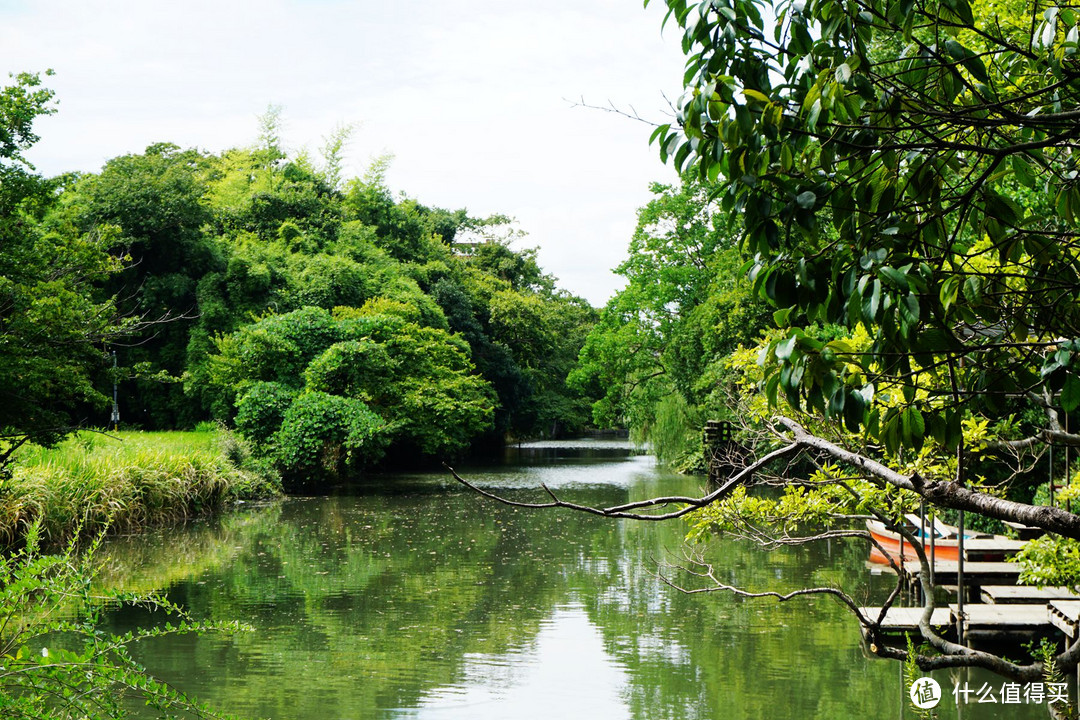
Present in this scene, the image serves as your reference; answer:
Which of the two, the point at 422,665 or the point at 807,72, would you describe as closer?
the point at 807,72

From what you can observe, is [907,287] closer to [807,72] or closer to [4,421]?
[807,72]

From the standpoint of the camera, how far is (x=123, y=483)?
1491 centimetres

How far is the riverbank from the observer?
1254 centimetres

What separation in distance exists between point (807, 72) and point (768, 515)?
16.5 ft

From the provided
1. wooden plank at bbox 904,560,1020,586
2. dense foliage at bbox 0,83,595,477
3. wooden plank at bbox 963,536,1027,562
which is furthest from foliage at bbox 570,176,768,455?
wooden plank at bbox 904,560,1020,586

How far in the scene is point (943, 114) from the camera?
Result: 7.11 feet

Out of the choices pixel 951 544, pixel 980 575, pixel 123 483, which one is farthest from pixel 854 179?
pixel 123 483

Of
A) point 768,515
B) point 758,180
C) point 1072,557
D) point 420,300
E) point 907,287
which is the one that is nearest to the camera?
point 907,287

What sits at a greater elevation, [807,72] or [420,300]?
[420,300]

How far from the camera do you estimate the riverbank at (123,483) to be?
1254 cm

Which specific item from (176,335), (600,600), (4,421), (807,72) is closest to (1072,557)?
(807,72)

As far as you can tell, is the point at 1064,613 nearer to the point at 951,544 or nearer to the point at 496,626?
the point at 951,544

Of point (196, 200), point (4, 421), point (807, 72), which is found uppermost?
point (196, 200)

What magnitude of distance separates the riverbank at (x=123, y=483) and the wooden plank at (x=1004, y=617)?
343 inches
